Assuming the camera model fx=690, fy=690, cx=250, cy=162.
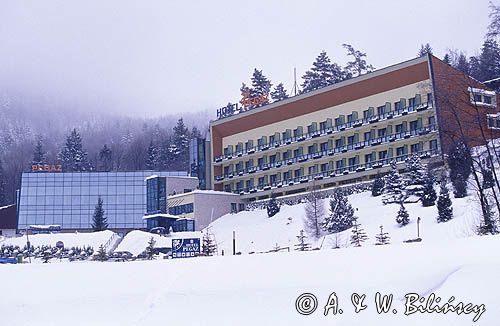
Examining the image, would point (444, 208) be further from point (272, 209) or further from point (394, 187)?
point (272, 209)

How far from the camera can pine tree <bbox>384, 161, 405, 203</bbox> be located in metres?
56.8

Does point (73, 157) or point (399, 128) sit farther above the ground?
point (73, 157)

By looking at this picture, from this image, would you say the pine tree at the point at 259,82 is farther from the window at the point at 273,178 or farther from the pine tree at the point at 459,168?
the pine tree at the point at 459,168

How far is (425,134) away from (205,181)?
32.8m

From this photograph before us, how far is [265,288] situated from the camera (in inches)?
545

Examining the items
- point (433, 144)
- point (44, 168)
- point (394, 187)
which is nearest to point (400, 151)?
point (433, 144)

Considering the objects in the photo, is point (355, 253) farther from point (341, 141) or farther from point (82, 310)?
point (341, 141)

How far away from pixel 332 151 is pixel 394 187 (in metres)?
16.7

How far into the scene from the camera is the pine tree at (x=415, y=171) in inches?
2249

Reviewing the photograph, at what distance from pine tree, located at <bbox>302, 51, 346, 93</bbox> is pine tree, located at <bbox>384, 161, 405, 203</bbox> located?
3955cm

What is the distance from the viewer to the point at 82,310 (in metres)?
14.0

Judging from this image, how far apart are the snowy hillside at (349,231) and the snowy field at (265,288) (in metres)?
22.1

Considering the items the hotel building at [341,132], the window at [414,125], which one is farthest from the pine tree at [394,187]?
the window at [414,125]

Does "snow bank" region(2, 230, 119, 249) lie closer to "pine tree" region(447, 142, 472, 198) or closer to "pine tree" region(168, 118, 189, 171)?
"pine tree" region(447, 142, 472, 198)
